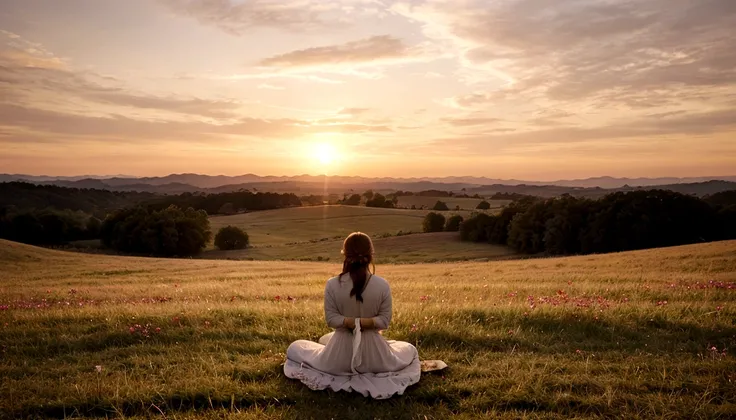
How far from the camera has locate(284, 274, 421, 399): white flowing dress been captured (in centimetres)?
709

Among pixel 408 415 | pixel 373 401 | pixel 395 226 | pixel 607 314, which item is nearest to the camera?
pixel 408 415

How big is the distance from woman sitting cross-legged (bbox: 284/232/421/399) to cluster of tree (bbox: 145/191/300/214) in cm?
12190

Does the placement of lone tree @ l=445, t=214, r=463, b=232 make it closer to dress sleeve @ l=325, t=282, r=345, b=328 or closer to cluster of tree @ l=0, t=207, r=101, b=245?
cluster of tree @ l=0, t=207, r=101, b=245

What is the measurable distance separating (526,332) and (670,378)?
2.59m

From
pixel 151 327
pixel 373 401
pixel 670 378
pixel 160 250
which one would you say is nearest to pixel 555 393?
pixel 670 378

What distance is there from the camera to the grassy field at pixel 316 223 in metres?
94.5

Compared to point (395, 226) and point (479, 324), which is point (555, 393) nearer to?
point (479, 324)

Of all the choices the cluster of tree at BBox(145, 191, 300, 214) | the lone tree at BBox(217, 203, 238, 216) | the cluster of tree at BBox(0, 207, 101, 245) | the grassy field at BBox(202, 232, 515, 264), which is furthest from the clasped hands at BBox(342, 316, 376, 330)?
the lone tree at BBox(217, 203, 238, 216)

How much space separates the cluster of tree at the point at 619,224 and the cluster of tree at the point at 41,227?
73.4 metres

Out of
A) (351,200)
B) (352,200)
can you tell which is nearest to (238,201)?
(351,200)

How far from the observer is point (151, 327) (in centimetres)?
966

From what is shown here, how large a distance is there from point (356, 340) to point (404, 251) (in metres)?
61.5

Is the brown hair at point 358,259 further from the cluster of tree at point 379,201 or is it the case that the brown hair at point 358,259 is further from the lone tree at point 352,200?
the cluster of tree at point 379,201

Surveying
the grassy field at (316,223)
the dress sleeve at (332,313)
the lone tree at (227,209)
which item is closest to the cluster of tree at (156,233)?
the grassy field at (316,223)
